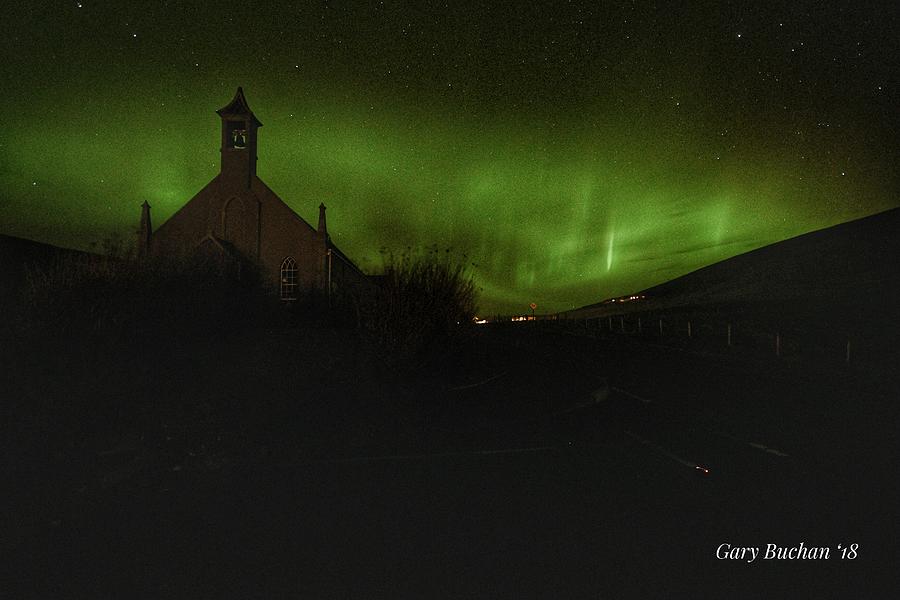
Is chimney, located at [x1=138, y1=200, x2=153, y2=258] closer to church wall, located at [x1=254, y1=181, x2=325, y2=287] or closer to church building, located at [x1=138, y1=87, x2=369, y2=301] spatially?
church building, located at [x1=138, y1=87, x2=369, y2=301]

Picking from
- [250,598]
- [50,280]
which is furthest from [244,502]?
[50,280]

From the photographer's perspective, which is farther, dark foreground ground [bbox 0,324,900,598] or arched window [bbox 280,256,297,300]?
arched window [bbox 280,256,297,300]

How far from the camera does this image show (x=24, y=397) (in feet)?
26.9

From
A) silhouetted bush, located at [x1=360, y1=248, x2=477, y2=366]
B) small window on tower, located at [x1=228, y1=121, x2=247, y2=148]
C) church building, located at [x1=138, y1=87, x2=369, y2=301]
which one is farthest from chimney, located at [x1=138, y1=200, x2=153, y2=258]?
silhouetted bush, located at [x1=360, y1=248, x2=477, y2=366]

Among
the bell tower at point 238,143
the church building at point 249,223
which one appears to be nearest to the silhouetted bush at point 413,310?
the church building at point 249,223

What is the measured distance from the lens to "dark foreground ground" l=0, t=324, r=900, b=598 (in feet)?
12.6

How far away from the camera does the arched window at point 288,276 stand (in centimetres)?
2948

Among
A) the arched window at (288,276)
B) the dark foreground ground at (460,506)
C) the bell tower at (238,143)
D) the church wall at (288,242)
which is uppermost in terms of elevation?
the bell tower at (238,143)

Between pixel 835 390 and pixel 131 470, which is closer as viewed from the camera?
pixel 131 470

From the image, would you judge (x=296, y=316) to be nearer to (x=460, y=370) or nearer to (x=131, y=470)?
(x=460, y=370)

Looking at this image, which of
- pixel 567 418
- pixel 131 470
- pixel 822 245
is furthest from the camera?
pixel 822 245

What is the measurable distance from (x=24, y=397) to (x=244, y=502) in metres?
5.62

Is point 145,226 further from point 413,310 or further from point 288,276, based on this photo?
point 413,310

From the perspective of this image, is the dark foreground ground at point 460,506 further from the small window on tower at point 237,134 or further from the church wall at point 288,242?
the small window on tower at point 237,134
